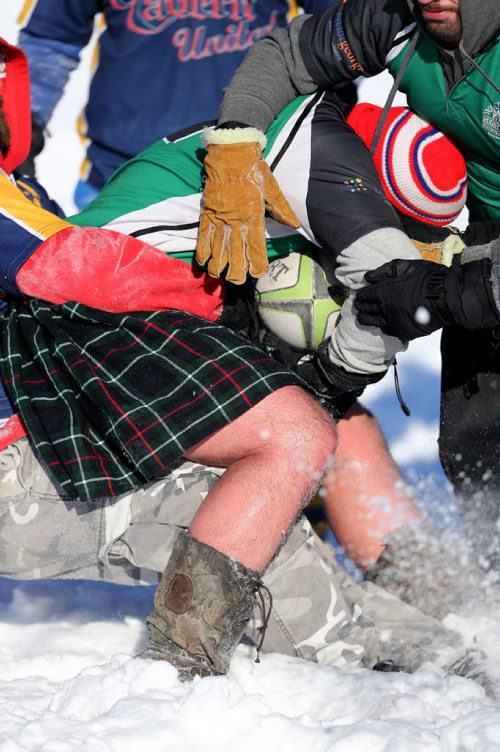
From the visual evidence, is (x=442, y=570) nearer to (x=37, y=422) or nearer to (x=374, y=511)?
(x=374, y=511)

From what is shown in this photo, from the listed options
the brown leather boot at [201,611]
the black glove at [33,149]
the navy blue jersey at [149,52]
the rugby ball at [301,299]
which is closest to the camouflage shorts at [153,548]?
the brown leather boot at [201,611]

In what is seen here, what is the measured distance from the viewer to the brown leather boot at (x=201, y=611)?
2127 mm

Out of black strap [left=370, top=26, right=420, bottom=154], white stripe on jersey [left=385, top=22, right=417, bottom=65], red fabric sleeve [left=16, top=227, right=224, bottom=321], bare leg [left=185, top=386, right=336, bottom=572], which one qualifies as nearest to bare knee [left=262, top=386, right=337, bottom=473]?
bare leg [left=185, top=386, right=336, bottom=572]

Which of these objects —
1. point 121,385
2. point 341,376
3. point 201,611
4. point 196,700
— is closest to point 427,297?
point 341,376

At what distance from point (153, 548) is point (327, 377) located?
0.62 metres

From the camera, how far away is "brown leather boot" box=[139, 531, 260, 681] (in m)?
2.13

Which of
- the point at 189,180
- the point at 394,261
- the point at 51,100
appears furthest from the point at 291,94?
the point at 51,100

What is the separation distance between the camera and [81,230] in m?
2.44

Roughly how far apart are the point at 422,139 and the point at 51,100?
7.10 feet

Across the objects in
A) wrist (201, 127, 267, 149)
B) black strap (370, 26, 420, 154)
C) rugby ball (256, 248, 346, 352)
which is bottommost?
rugby ball (256, 248, 346, 352)

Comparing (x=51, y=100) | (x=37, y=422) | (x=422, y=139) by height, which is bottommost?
(x=37, y=422)

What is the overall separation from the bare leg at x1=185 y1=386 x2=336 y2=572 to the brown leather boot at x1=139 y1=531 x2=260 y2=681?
0.12ft

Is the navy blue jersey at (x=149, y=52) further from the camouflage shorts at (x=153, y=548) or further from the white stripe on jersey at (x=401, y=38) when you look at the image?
the camouflage shorts at (x=153, y=548)

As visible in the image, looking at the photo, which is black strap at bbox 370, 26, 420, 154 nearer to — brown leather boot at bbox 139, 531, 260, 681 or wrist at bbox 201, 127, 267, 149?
wrist at bbox 201, 127, 267, 149
